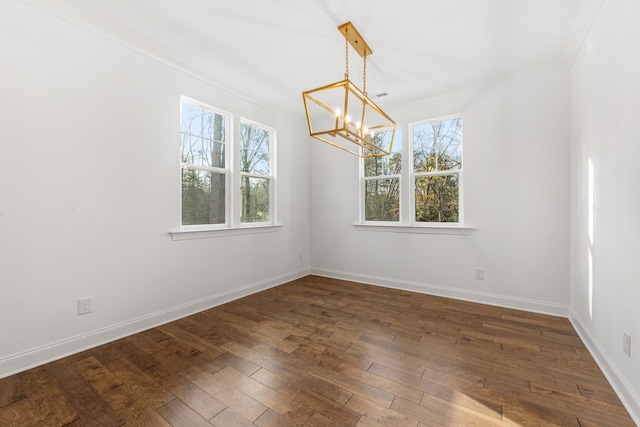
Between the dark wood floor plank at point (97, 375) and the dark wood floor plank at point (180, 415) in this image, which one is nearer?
the dark wood floor plank at point (180, 415)

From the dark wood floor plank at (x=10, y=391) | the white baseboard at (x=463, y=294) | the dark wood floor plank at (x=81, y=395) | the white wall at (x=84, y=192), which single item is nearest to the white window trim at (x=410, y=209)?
the white baseboard at (x=463, y=294)

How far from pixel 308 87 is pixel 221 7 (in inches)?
58.2

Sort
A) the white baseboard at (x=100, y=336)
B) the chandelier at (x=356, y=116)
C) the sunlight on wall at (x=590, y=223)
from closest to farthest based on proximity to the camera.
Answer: the white baseboard at (x=100, y=336)
the sunlight on wall at (x=590, y=223)
the chandelier at (x=356, y=116)

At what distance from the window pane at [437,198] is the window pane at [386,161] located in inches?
15.6

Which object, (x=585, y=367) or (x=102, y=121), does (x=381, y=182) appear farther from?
(x=102, y=121)

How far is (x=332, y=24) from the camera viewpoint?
231 centimetres

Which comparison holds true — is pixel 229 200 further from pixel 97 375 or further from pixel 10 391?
pixel 10 391

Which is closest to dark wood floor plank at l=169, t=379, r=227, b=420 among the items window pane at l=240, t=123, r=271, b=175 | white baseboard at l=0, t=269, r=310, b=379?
white baseboard at l=0, t=269, r=310, b=379

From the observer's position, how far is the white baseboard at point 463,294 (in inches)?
117

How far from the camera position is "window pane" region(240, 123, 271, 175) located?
3713mm

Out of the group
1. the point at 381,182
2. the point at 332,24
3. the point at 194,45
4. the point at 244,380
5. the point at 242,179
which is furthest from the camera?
the point at 381,182

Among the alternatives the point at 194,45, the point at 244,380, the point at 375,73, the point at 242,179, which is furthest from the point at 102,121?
the point at 375,73

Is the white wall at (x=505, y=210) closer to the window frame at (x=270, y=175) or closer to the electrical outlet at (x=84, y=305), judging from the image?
the window frame at (x=270, y=175)

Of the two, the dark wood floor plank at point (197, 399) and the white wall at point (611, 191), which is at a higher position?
the white wall at point (611, 191)
